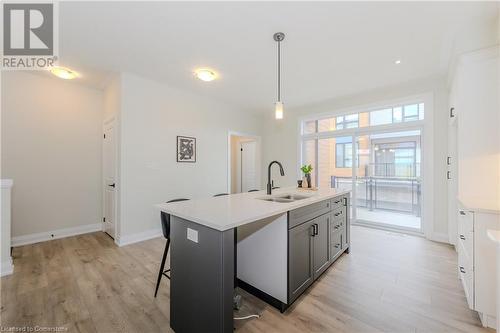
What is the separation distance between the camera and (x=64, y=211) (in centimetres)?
368

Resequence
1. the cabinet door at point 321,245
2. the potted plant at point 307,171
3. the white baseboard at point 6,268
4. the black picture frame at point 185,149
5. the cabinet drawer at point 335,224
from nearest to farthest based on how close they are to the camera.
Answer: the cabinet door at point 321,245 → the white baseboard at point 6,268 → the cabinet drawer at point 335,224 → the potted plant at point 307,171 → the black picture frame at point 185,149

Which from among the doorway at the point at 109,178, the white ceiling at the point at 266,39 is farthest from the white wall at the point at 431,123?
the doorway at the point at 109,178

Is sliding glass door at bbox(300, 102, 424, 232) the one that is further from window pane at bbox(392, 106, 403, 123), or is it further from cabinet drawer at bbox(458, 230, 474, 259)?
cabinet drawer at bbox(458, 230, 474, 259)

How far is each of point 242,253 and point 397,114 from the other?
396 cm

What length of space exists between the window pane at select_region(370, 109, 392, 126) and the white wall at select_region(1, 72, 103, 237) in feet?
17.9

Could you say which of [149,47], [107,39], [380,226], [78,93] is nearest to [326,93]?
[380,226]

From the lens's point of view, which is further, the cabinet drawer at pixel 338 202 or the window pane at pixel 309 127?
the window pane at pixel 309 127

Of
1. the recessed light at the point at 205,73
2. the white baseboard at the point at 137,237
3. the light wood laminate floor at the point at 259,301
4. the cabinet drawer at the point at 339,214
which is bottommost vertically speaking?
the light wood laminate floor at the point at 259,301

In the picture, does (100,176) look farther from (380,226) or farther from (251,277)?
(380,226)

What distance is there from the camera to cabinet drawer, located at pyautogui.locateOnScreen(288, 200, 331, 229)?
1.77 meters

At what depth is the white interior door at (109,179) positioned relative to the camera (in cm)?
356

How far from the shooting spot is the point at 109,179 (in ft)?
12.4

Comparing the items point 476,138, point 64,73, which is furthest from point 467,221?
point 64,73

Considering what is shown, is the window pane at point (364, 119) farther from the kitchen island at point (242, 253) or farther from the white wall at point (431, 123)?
the kitchen island at point (242, 253)
